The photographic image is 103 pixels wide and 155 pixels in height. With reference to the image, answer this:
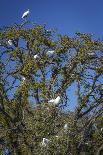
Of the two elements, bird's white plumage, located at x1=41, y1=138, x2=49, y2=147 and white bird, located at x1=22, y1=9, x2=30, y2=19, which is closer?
bird's white plumage, located at x1=41, y1=138, x2=49, y2=147

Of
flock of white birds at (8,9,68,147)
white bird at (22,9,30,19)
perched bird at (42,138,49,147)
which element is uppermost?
white bird at (22,9,30,19)

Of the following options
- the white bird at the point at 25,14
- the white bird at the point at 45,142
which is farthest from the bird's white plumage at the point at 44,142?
the white bird at the point at 25,14

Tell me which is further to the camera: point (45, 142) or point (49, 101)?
point (49, 101)

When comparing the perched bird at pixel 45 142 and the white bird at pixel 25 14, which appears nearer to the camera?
the perched bird at pixel 45 142

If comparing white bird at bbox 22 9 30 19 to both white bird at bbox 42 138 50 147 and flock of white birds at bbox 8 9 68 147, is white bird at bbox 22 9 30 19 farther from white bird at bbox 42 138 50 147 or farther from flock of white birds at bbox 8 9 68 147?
white bird at bbox 42 138 50 147

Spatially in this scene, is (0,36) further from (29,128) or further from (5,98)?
(29,128)

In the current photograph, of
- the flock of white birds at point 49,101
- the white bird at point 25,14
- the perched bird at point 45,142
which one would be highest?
the white bird at point 25,14

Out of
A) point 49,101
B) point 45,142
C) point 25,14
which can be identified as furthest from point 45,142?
point 25,14

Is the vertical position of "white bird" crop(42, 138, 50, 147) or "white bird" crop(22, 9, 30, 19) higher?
"white bird" crop(22, 9, 30, 19)

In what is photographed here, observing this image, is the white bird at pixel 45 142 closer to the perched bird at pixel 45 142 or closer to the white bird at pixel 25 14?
the perched bird at pixel 45 142

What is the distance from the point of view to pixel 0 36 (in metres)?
32.1

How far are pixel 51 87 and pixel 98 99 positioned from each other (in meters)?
3.23

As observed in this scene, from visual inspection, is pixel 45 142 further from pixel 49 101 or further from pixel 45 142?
pixel 49 101

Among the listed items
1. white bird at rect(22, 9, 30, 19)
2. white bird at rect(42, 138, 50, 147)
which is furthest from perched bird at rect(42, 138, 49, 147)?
white bird at rect(22, 9, 30, 19)
